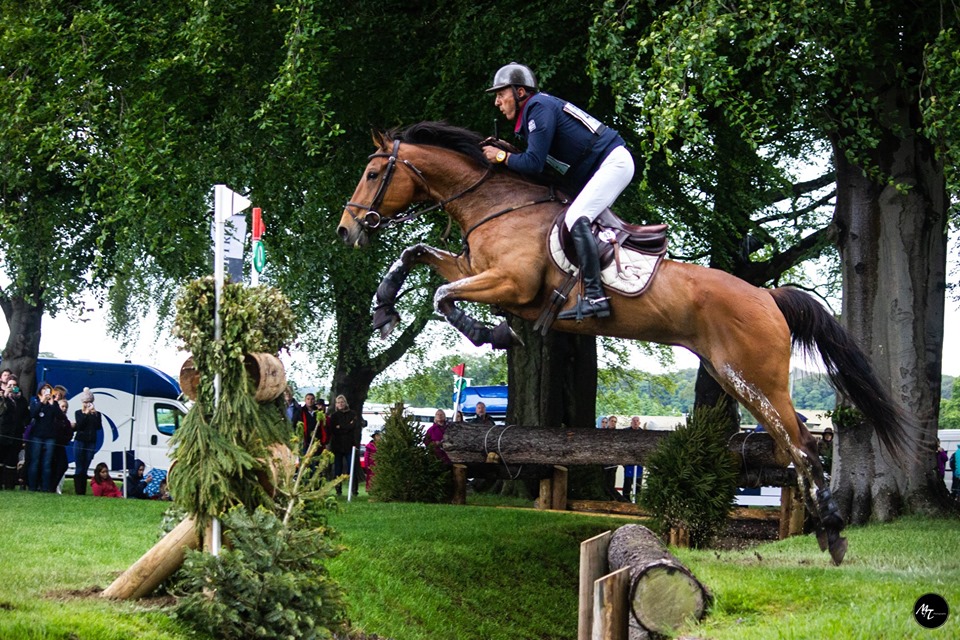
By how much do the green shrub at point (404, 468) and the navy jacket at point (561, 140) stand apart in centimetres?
739

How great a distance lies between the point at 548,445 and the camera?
46.2 ft

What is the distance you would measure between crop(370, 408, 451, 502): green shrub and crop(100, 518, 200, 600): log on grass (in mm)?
7944

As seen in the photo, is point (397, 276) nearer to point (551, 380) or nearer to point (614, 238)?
point (614, 238)

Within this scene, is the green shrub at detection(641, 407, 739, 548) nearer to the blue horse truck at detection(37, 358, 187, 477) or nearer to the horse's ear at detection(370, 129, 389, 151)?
the horse's ear at detection(370, 129, 389, 151)

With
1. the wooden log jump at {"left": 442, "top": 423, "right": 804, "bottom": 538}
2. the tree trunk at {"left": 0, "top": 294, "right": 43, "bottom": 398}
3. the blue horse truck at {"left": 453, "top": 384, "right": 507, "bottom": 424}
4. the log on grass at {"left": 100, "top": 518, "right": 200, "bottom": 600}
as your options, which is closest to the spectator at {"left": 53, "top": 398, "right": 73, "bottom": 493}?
the wooden log jump at {"left": 442, "top": 423, "right": 804, "bottom": 538}

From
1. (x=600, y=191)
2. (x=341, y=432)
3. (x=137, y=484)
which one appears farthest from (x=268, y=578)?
(x=137, y=484)

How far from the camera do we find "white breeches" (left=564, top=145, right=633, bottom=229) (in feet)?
23.7

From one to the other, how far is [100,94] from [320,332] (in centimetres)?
1535

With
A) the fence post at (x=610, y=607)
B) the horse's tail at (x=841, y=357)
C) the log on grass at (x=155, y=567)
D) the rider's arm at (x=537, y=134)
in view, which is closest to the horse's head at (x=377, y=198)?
the rider's arm at (x=537, y=134)

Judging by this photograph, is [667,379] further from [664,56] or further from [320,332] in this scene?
[664,56]

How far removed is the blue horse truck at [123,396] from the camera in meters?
21.2

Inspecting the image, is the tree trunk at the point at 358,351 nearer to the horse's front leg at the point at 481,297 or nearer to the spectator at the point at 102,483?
the spectator at the point at 102,483

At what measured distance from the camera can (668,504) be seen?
1197 cm

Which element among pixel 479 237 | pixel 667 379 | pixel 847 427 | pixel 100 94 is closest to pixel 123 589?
pixel 479 237
